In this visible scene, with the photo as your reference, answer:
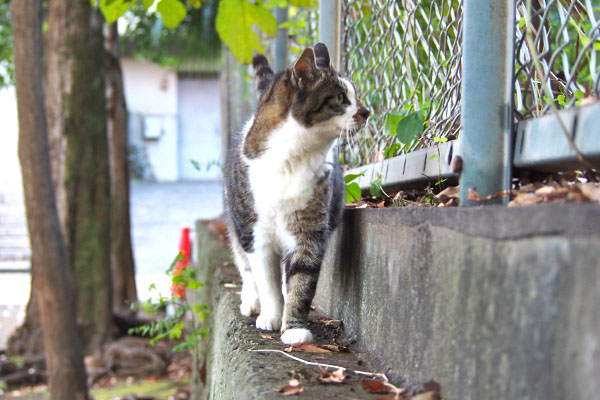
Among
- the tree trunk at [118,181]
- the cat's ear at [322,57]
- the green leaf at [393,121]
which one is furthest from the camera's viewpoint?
the tree trunk at [118,181]

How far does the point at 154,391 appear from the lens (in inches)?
246

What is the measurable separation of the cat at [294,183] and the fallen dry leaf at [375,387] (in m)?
0.61

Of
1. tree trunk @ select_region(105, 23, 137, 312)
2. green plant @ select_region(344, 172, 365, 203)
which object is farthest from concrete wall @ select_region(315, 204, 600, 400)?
tree trunk @ select_region(105, 23, 137, 312)

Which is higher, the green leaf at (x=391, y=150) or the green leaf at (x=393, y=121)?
the green leaf at (x=393, y=121)

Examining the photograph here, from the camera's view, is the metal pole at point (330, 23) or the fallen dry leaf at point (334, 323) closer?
the fallen dry leaf at point (334, 323)

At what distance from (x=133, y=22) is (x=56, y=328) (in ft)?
A: 25.1

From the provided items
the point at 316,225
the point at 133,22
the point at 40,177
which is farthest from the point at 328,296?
the point at 133,22

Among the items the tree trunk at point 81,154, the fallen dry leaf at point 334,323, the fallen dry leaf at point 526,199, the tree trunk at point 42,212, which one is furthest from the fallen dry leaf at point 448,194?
the tree trunk at point 81,154

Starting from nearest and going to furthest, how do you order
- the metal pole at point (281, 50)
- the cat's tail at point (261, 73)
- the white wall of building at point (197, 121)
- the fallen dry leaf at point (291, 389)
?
the fallen dry leaf at point (291, 389) → the cat's tail at point (261, 73) → the metal pole at point (281, 50) → the white wall of building at point (197, 121)

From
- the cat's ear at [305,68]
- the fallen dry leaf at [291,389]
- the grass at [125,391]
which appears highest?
the cat's ear at [305,68]

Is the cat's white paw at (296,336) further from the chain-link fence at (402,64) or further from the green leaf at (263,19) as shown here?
the green leaf at (263,19)

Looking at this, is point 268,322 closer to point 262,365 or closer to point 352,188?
point 262,365

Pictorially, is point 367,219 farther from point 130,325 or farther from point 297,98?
point 130,325

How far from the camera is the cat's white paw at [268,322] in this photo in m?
2.27
